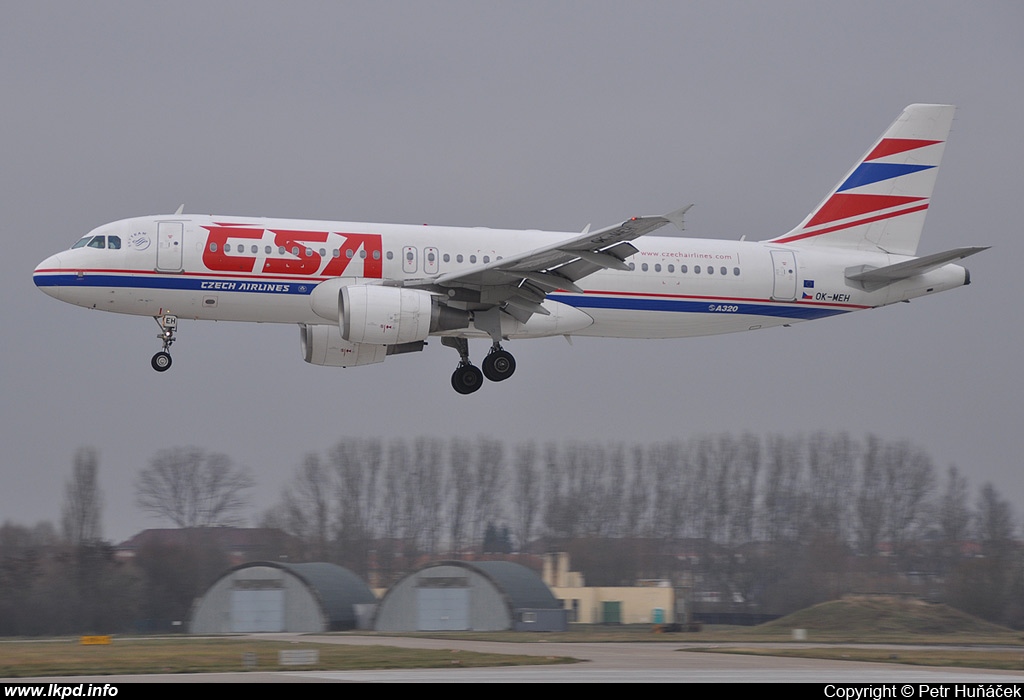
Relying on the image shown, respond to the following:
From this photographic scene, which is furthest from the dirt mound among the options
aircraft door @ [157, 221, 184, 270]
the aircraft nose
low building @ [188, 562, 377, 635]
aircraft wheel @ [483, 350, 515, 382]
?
the aircraft nose

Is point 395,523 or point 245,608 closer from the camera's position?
point 245,608

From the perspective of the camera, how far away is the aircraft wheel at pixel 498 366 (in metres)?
36.6

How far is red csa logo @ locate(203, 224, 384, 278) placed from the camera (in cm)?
3359

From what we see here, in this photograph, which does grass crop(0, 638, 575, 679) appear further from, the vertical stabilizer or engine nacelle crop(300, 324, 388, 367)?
the vertical stabilizer

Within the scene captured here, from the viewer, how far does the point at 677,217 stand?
29703mm

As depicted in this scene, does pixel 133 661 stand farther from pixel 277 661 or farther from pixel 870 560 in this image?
pixel 870 560

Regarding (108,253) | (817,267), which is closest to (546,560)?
(817,267)

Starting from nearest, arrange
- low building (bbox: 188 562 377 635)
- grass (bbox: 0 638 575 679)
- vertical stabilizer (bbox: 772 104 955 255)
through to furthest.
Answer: grass (bbox: 0 638 575 679), vertical stabilizer (bbox: 772 104 955 255), low building (bbox: 188 562 377 635)

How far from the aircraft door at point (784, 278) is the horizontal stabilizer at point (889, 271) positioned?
70.8 inches

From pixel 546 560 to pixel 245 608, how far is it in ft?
52.9

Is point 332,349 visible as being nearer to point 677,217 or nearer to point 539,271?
point 539,271

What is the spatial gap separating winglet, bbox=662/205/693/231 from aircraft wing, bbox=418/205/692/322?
0.83 m

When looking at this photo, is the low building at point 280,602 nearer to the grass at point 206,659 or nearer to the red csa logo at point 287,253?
the grass at point 206,659

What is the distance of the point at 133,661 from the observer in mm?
33969
